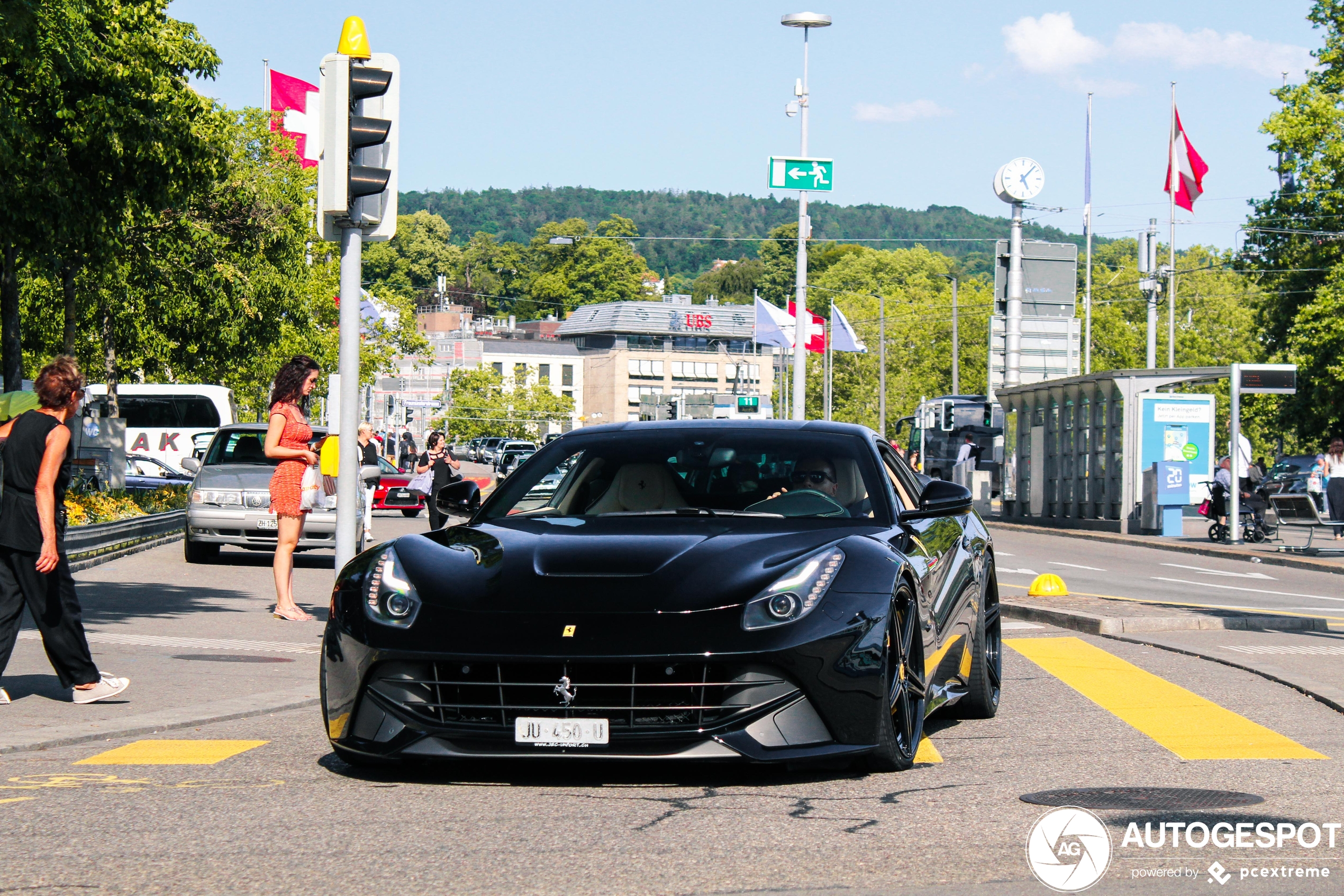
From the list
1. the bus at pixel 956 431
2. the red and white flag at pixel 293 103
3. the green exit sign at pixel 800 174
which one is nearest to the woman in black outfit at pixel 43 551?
the green exit sign at pixel 800 174

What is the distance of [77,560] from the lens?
17.5 metres

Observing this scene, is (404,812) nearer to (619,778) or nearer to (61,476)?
(619,778)

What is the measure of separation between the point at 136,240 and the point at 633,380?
139570mm

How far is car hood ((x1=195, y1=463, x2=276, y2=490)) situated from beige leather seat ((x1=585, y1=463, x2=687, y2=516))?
1241 centimetres

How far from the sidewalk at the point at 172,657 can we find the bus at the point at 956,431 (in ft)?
157

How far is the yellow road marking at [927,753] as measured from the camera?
667 cm

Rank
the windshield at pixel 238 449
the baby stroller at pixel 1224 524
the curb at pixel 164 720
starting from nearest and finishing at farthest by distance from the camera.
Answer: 1. the curb at pixel 164 720
2. the windshield at pixel 238 449
3. the baby stroller at pixel 1224 524

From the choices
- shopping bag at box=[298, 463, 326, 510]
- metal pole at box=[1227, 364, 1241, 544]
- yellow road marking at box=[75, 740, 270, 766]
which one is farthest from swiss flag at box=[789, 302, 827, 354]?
yellow road marking at box=[75, 740, 270, 766]

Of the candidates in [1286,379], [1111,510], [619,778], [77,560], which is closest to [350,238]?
[619,778]

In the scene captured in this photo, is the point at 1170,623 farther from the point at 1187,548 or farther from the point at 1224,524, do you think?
the point at 1224,524

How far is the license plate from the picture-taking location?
221 inches

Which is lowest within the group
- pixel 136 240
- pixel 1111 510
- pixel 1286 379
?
pixel 1111 510

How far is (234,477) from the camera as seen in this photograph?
19.1m

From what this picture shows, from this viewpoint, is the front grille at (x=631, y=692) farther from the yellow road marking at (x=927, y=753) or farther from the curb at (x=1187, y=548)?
the curb at (x=1187, y=548)
